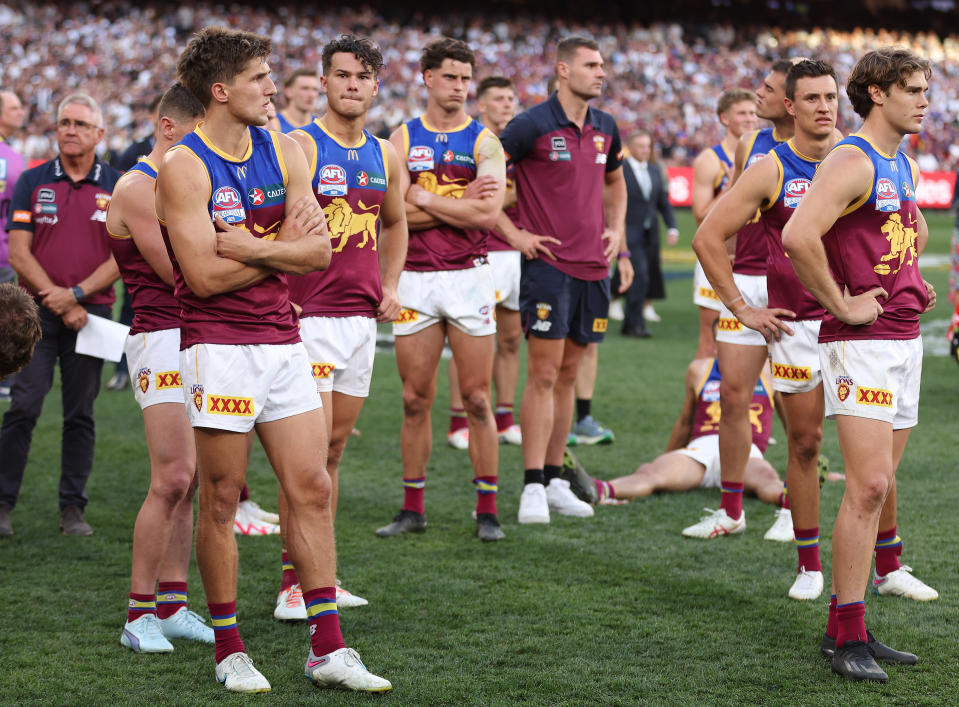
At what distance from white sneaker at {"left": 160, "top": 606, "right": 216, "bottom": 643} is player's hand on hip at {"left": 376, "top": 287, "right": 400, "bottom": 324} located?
1551 millimetres

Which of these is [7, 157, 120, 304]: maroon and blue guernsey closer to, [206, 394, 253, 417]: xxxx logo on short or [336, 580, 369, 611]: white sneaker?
[336, 580, 369, 611]: white sneaker

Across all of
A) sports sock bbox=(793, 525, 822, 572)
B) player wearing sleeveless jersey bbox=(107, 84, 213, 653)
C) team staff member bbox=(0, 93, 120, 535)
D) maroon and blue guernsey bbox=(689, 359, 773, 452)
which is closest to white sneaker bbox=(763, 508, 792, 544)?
sports sock bbox=(793, 525, 822, 572)

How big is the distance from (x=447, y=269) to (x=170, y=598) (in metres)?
2.38

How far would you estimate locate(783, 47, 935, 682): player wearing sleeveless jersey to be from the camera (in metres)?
4.24

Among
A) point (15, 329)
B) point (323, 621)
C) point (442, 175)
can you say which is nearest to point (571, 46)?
point (442, 175)

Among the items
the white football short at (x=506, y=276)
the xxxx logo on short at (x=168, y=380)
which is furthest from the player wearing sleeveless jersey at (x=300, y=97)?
the xxxx logo on short at (x=168, y=380)

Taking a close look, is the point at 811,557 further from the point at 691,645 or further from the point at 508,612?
the point at 508,612

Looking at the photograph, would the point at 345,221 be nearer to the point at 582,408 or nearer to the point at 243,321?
the point at 243,321

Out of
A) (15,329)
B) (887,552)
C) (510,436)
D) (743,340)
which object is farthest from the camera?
(510,436)

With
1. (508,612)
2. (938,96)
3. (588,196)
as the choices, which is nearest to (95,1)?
(938,96)

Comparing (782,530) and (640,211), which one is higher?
(640,211)

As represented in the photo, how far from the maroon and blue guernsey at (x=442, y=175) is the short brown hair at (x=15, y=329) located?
311cm

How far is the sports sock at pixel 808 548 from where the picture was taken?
17.3 feet

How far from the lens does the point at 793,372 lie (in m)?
5.14
